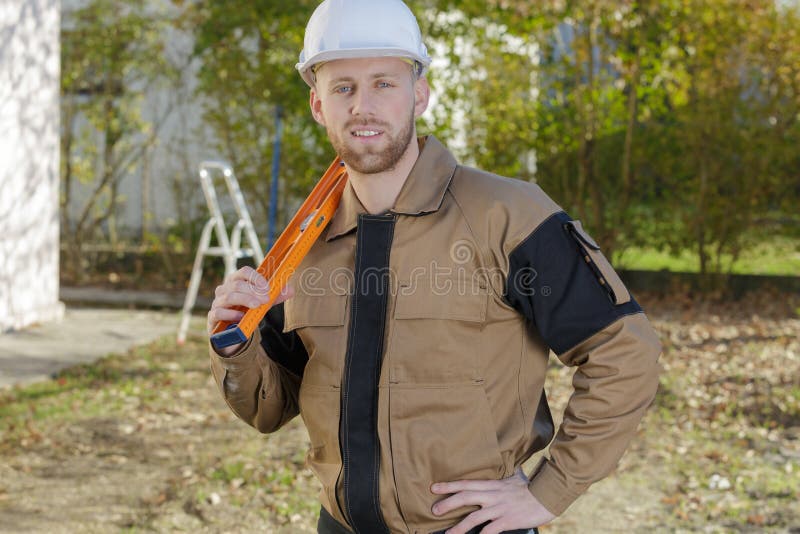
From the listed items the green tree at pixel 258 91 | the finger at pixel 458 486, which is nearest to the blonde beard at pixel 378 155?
the finger at pixel 458 486

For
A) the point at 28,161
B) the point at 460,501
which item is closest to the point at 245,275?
the point at 460,501

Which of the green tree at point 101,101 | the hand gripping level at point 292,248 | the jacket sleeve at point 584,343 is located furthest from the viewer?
the green tree at point 101,101

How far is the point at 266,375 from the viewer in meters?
2.12

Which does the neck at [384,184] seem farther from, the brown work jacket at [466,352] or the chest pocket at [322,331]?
the chest pocket at [322,331]

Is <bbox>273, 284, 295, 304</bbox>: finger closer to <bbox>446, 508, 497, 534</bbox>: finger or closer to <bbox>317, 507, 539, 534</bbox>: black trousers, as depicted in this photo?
<bbox>317, 507, 539, 534</bbox>: black trousers

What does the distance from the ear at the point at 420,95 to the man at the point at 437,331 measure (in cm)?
5

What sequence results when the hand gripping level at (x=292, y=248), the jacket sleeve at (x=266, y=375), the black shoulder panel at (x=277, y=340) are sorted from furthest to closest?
1. the black shoulder panel at (x=277, y=340)
2. the jacket sleeve at (x=266, y=375)
3. the hand gripping level at (x=292, y=248)

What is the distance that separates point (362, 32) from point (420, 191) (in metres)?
0.34

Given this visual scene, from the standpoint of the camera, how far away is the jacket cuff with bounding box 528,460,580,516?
1.86 meters

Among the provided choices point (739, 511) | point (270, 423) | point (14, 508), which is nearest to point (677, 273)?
point (739, 511)

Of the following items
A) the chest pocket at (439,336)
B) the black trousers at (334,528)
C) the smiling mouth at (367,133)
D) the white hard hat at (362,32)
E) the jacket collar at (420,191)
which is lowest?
the black trousers at (334,528)

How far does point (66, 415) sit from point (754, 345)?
579 cm

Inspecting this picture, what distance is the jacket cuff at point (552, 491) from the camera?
1.86 metres

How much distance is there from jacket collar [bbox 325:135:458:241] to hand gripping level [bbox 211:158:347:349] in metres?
0.03
